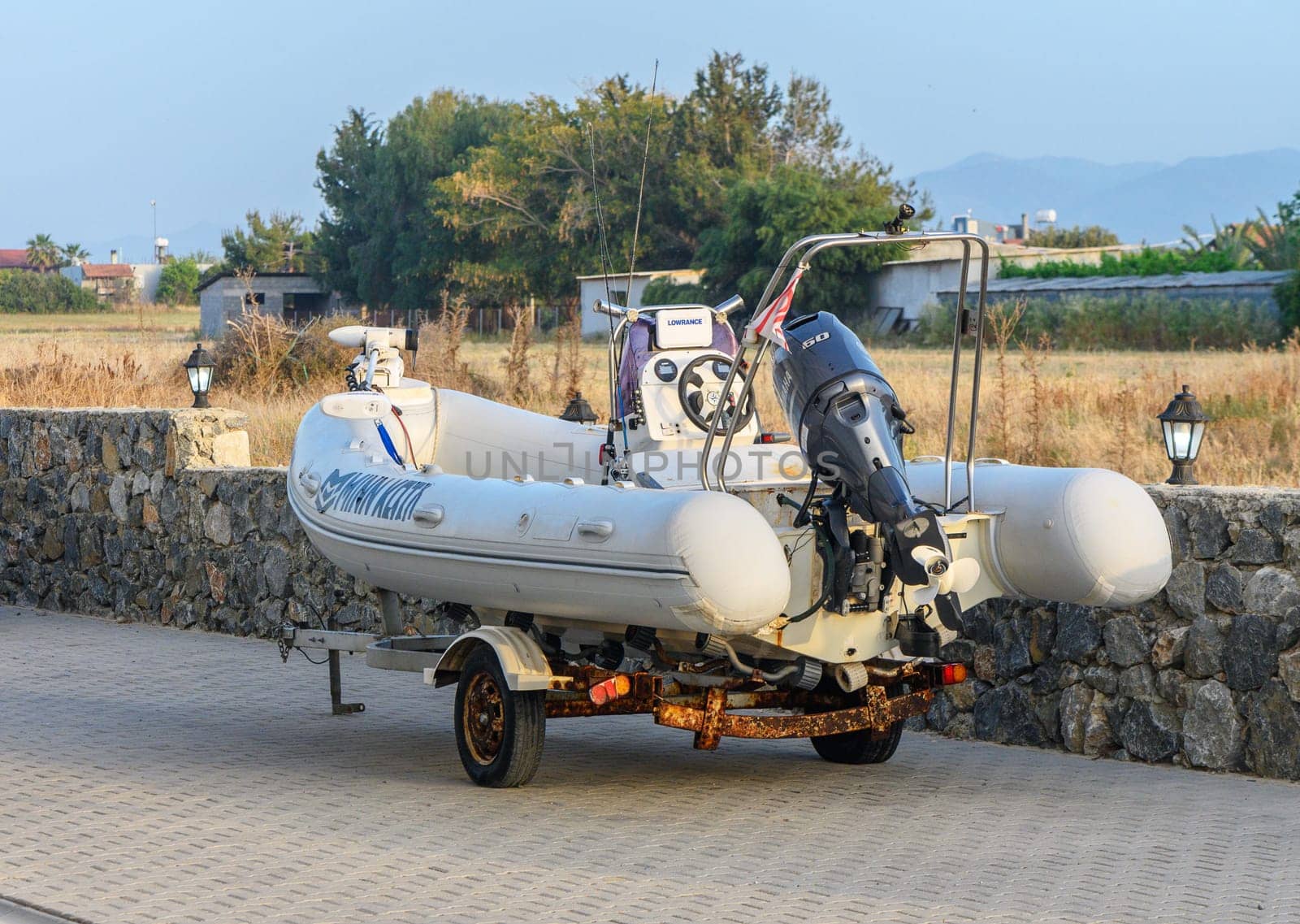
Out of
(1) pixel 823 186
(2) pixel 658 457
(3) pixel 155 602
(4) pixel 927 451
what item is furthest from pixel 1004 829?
(1) pixel 823 186

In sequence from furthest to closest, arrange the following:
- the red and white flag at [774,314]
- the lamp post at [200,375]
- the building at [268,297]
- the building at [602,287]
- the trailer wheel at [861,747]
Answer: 1. the building at [268,297]
2. the building at [602,287]
3. the lamp post at [200,375]
4. the trailer wheel at [861,747]
5. the red and white flag at [774,314]

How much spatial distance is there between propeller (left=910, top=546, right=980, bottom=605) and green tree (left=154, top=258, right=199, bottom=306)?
85.7m

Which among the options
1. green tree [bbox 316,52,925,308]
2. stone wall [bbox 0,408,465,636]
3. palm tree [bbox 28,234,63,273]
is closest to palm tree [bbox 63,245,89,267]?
palm tree [bbox 28,234,63,273]

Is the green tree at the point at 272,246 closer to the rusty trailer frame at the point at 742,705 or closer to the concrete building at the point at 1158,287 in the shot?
the concrete building at the point at 1158,287

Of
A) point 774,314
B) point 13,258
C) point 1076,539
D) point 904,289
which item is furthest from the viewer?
point 13,258

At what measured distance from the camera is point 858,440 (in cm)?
689

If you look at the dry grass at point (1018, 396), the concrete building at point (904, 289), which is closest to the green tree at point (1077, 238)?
the concrete building at point (904, 289)

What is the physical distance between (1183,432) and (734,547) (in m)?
3.47

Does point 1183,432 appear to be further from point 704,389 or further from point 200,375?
point 200,375

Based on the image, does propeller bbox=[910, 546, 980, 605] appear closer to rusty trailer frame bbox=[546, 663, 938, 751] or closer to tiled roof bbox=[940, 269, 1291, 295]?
rusty trailer frame bbox=[546, 663, 938, 751]

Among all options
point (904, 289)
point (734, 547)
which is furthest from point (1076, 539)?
point (904, 289)

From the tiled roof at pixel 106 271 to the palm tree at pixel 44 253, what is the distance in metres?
2.00

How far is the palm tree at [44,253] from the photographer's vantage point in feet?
400

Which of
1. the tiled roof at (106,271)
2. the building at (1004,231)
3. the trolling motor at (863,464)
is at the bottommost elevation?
the trolling motor at (863,464)
